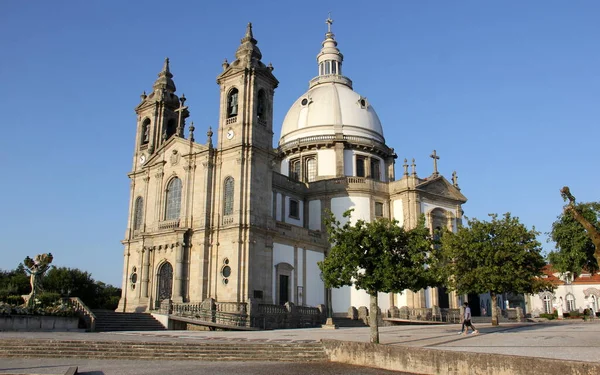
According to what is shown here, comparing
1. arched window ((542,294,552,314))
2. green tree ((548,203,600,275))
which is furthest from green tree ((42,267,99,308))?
arched window ((542,294,552,314))

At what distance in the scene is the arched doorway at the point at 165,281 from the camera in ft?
127

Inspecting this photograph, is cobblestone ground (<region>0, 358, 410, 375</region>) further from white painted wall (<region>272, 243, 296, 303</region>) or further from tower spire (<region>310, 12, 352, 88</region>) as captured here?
tower spire (<region>310, 12, 352, 88</region>)

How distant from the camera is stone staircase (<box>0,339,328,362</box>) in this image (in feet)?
60.3

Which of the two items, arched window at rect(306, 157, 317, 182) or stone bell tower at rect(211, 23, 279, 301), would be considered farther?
arched window at rect(306, 157, 317, 182)

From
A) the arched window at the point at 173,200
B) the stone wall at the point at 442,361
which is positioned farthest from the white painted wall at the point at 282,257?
the stone wall at the point at 442,361

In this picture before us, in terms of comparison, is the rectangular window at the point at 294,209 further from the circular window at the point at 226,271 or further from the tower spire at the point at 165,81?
the tower spire at the point at 165,81

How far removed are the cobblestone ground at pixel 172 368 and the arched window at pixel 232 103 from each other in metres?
24.6

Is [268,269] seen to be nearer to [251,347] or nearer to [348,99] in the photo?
[251,347]

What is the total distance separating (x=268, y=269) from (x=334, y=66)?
2979cm

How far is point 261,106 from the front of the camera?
134 ft

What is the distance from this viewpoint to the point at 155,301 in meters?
38.8

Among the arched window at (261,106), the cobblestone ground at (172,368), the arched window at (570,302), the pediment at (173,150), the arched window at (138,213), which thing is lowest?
the cobblestone ground at (172,368)

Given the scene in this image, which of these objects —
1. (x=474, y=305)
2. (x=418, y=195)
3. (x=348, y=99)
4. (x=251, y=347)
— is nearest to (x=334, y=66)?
(x=348, y=99)

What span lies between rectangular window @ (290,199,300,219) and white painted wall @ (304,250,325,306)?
4.15 meters
